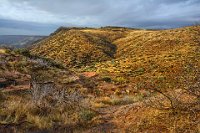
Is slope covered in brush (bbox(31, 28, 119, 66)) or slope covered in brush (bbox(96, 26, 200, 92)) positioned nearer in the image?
slope covered in brush (bbox(96, 26, 200, 92))

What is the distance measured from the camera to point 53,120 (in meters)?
10.3

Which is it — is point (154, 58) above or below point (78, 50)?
above

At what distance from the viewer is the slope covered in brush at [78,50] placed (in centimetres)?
6375

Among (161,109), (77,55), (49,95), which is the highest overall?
(161,109)

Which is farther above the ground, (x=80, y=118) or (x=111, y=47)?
(x=80, y=118)

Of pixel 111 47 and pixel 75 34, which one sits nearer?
pixel 111 47

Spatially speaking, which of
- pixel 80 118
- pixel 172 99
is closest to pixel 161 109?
pixel 172 99

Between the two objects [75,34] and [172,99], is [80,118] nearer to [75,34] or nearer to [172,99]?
[172,99]

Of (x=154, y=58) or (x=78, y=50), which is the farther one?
(x=78, y=50)

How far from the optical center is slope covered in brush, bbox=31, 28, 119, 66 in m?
63.8

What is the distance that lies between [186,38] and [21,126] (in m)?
56.7

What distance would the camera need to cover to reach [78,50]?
229 ft

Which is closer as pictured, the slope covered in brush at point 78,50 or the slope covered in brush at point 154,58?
the slope covered in brush at point 154,58

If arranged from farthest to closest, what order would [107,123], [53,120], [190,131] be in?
[53,120], [107,123], [190,131]
